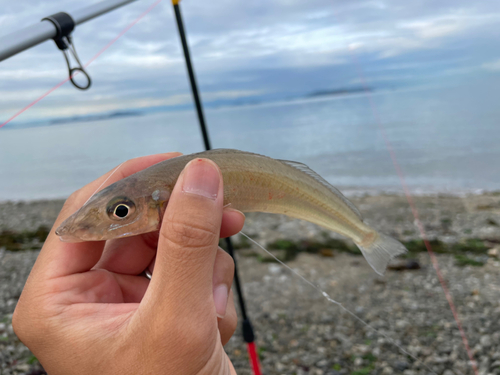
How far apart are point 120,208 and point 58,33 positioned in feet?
5.39

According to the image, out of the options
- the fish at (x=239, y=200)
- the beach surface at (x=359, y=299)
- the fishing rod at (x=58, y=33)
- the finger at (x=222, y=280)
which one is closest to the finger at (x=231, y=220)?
the fish at (x=239, y=200)

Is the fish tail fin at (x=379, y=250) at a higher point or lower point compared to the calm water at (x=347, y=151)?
higher

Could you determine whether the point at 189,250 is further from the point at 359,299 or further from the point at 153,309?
Answer: the point at 359,299

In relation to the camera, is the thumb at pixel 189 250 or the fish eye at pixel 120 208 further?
the fish eye at pixel 120 208

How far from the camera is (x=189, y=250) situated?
54.3 inches

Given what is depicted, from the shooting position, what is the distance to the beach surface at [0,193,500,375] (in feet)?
13.3

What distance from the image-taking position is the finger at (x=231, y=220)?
6.35ft

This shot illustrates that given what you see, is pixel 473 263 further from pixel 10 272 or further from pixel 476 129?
pixel 476 129

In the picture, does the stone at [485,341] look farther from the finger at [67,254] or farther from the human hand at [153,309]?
the finger at [67,254]

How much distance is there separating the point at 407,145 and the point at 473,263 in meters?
12.5

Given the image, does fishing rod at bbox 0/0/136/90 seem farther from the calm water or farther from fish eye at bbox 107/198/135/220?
the calm water

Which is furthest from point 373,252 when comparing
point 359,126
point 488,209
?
point 359,126

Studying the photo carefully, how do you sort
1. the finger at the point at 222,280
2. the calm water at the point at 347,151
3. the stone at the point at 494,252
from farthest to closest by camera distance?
the calm water at the point at 347,151 → the stone at the point at 494,252 → the finger at the point at 222,280

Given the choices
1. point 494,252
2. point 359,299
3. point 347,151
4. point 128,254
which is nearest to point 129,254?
point 128,254
